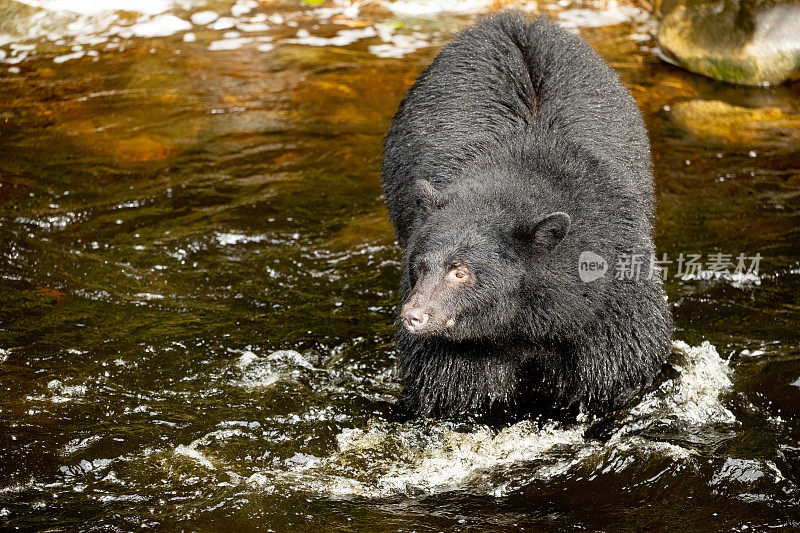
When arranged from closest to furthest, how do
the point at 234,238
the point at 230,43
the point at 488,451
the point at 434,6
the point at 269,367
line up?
the point at 488,451, the point at 269,367, the point at 234,238, the point at 230,43, the point at 434,6

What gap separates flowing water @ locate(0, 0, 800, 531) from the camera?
507 cm

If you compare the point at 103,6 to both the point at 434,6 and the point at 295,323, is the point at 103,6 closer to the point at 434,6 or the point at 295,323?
the point at 434,6

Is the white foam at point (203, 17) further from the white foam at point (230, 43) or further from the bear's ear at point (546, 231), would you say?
the bear's ear at point (546, 231)

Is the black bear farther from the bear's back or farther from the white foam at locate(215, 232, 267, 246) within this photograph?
the white foam at locate(215, 232, 267, 246)

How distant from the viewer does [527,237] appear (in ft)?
16.3

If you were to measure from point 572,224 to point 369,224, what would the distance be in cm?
355

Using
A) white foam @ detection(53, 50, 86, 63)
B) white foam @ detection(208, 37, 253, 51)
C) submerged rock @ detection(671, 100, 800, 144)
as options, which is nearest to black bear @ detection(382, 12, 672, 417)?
submerged rock @ detection(671, 100, 800, 144)

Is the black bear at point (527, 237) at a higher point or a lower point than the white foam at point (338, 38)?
higher

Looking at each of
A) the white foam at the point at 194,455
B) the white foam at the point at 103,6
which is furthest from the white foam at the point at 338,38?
the white foam at the point at 194,455

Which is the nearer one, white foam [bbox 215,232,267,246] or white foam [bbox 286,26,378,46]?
white foam [bbox 215,232,267,246]

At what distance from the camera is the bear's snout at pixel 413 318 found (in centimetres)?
485

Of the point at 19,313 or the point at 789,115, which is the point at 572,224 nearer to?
the point at 19,313

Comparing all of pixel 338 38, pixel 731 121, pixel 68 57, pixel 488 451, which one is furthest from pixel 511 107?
pixel 68 57

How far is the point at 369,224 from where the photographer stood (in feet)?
28.0
